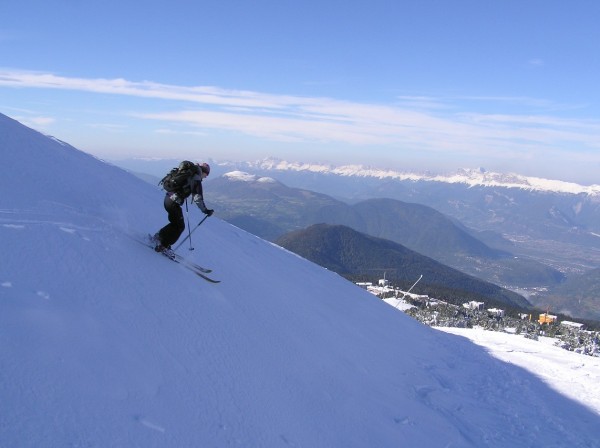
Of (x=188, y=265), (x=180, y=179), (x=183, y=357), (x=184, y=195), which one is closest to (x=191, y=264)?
(x=188, y=265)

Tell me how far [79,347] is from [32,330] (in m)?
0.75

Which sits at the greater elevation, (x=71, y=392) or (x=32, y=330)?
(x=32, y=330)

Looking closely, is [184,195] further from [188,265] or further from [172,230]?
[188,265]

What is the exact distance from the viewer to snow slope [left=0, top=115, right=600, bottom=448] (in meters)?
6.39

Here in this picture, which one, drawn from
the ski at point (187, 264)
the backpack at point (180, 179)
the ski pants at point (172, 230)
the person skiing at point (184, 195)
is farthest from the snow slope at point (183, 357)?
the backpack at point (180, 179)

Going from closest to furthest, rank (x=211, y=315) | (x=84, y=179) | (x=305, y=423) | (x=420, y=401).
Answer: (x=305, y=423), (x=211, y=315), (x=420, y=401), (x=84, y=179)

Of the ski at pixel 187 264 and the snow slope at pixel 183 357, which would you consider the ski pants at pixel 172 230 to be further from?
the snow slope at pixel 183 357

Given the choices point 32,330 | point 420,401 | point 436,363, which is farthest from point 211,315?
point 436,363

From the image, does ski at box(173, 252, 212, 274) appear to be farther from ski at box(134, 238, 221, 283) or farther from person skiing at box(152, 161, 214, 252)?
person skiing at box(152, 161, 214, 252)

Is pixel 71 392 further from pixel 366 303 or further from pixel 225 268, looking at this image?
pixel 366 303

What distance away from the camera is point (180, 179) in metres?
11.2

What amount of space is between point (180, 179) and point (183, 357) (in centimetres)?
482

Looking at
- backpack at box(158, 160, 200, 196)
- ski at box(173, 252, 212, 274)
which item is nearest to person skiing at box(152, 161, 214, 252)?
backpack at box(158, 160, 200, 196)

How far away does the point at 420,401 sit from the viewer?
12.7 m
